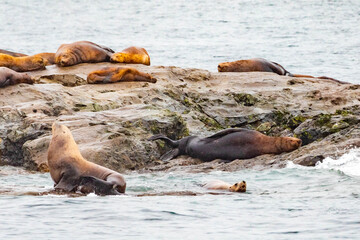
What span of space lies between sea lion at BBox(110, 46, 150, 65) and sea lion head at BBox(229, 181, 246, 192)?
868 centimetres

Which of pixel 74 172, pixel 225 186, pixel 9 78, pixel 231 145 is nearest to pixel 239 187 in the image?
pixel 225 186

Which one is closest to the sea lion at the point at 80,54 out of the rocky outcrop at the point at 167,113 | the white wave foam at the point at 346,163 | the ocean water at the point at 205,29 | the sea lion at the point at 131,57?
the rocky outcrop at the point at 167,113

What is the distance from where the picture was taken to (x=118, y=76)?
16.2 metres

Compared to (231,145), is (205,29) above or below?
below

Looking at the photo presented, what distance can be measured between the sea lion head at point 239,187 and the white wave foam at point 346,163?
1.76 metres

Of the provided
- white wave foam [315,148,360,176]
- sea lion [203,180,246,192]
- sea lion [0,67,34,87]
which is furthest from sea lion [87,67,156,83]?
sea lion [203,180,246,192]

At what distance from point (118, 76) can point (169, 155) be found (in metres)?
3.55

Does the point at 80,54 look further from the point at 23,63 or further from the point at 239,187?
the point at 239,187

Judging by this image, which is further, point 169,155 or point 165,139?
point 165,139

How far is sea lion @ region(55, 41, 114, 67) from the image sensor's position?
18016 mm

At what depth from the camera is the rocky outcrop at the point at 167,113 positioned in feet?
41.3

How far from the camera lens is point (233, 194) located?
9844mm

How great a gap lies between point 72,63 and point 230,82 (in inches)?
147

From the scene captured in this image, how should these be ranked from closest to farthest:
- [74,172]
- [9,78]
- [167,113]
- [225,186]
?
1. [74,172]
2. [225,186]
3. [167,113]
4. [9,78]
